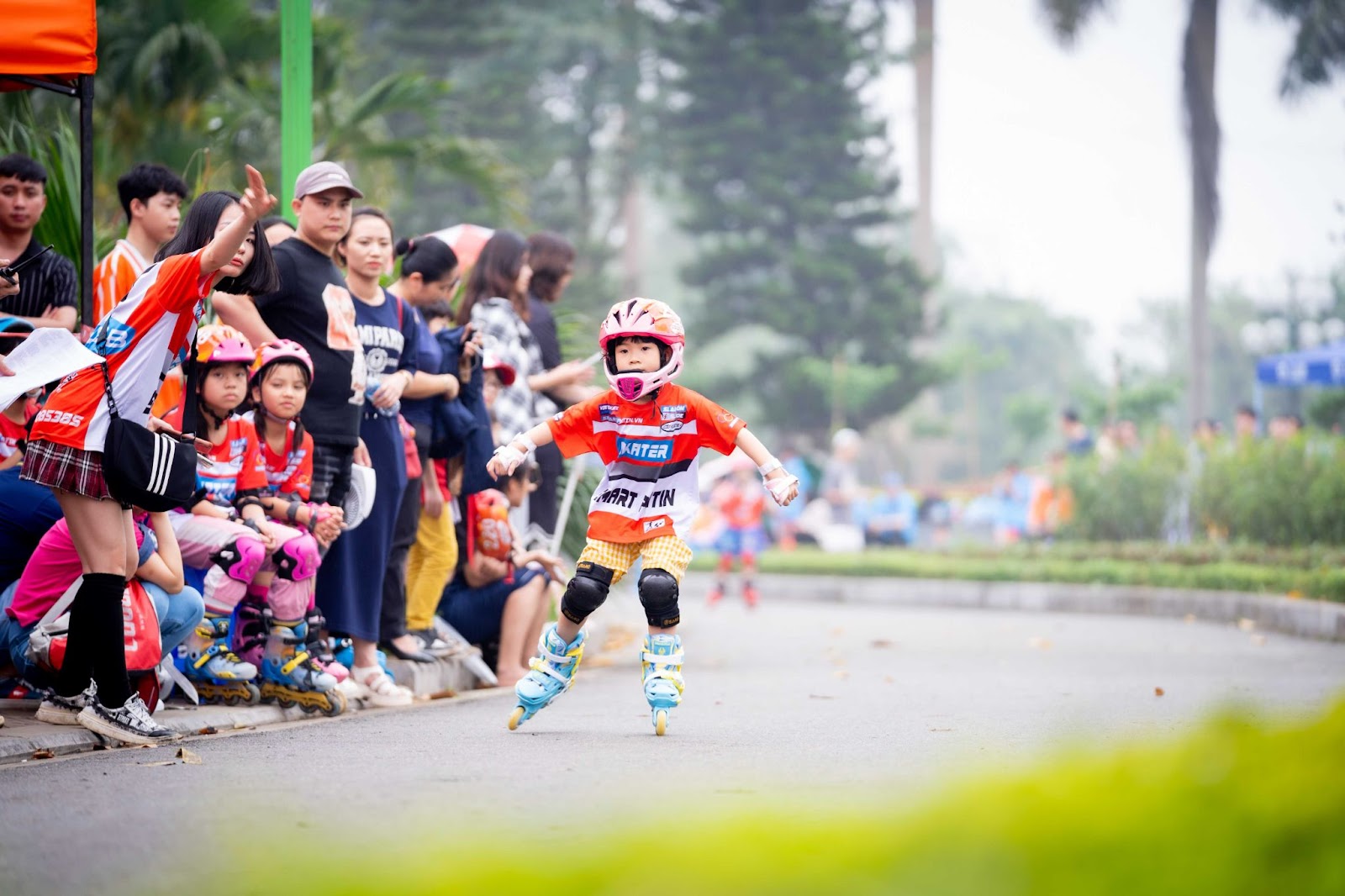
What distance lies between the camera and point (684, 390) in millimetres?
6895

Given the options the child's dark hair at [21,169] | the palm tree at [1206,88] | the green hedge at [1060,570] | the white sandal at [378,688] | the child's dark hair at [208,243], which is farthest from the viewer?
the palm tree at [1206,88]

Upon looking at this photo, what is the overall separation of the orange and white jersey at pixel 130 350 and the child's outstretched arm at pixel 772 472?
2.16 m

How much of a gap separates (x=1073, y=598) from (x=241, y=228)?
1349cm

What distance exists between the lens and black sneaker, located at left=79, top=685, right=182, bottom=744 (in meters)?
5.78

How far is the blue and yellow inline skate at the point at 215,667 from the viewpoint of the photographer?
6953 millimetres

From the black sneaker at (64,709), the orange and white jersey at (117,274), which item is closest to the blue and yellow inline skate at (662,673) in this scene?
the black sneaker at (64,709)

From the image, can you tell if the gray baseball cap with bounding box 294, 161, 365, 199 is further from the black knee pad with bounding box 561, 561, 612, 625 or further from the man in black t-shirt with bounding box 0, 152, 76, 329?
the black knee pad with bounding box 561, 561, 612, 625

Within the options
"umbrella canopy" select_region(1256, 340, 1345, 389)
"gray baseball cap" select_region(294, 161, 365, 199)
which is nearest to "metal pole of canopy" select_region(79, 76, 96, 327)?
"gray baseball cap" select_region(294, 161, 365, 199)

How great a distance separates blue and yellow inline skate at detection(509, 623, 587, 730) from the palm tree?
2971cm

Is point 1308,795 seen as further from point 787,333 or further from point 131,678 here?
point 787,333

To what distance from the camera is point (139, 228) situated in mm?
7043

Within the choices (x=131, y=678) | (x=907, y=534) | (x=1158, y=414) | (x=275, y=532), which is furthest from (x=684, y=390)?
→ (x=1158, y=414)

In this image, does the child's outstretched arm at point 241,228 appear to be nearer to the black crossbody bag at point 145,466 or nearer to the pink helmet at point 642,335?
the black crossbody bag at point 145,466

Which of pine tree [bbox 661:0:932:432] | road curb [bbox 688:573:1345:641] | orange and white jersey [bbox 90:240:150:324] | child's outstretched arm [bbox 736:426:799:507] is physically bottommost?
road curb [bbox 688:573:1345:641]
